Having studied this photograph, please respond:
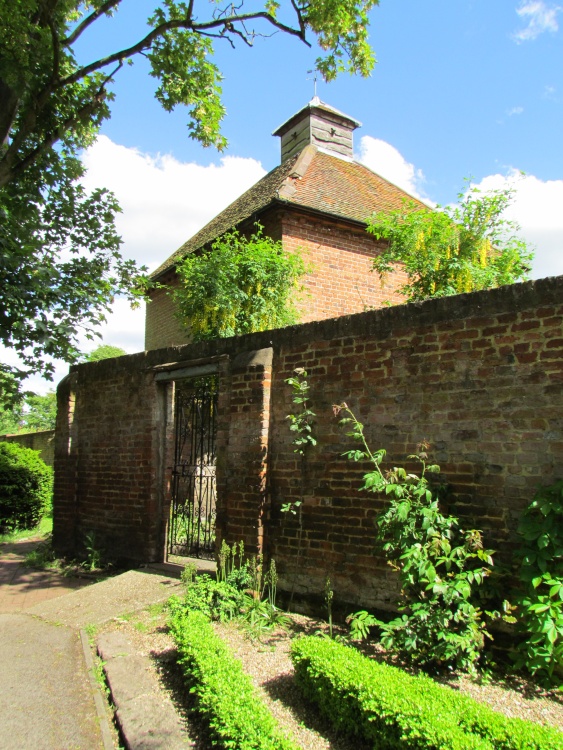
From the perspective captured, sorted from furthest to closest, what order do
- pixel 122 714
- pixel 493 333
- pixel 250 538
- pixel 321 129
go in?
pixel 321 129
pixel 250 538
pixel 493 333
pixel 122 714

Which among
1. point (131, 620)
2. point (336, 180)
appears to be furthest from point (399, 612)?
point (336, 180)

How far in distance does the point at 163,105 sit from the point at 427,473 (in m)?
8.31

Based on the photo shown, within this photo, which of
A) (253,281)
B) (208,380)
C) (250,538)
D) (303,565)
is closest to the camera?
(303,565)

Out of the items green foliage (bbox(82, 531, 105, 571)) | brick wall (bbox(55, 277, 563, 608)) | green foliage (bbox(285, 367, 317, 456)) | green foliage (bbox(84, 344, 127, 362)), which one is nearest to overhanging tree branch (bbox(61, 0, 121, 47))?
brick wall (bbox(55, 277, 563, 608))

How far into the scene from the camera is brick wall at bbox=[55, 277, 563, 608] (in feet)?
13.6

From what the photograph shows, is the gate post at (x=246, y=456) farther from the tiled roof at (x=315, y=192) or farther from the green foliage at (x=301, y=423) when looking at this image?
the tiled roof at (x=315, y=192)

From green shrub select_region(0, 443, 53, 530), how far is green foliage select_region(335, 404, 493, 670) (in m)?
10.8

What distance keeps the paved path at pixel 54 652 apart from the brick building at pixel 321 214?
6.40 meters

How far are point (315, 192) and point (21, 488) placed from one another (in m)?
9.96

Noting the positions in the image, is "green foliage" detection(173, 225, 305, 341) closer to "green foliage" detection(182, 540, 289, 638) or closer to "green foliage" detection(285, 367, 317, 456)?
"green foliage" detection(285, 367, 317, 456)

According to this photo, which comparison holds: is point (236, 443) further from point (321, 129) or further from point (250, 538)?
point (321, 129)

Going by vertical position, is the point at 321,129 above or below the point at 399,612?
above

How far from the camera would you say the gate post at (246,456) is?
590 centimetres

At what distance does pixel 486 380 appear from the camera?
438cm
